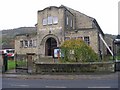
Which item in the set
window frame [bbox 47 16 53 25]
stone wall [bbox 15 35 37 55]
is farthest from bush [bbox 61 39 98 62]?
stone wall [bbox 15 35 37 55]

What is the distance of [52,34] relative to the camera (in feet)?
129

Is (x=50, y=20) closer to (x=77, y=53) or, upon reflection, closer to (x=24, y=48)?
(x=24, y=48)

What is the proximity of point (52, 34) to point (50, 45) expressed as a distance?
2.55 m

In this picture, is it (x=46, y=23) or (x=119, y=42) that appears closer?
(x=119, y=42)

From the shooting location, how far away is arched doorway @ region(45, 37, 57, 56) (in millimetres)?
40156

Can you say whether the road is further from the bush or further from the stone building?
the stone building

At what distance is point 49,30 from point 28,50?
19.0 feet

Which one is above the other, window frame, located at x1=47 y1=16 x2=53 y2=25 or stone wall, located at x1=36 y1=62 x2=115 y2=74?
window frame, located at x1=47 y1=16 x2=53 y2=25

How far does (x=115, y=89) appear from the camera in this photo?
1098 cm

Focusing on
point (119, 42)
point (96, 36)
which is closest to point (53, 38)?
point (96, 36)

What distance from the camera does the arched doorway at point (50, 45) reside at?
40156mm

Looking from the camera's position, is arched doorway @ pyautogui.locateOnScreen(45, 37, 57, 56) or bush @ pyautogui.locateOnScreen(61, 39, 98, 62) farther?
arched doorway @ pyautogui.locateOnScreen(45, 37, 57, 56)

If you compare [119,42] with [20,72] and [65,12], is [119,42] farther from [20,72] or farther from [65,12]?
[65,12]

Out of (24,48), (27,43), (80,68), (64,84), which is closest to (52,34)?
(27,43)
